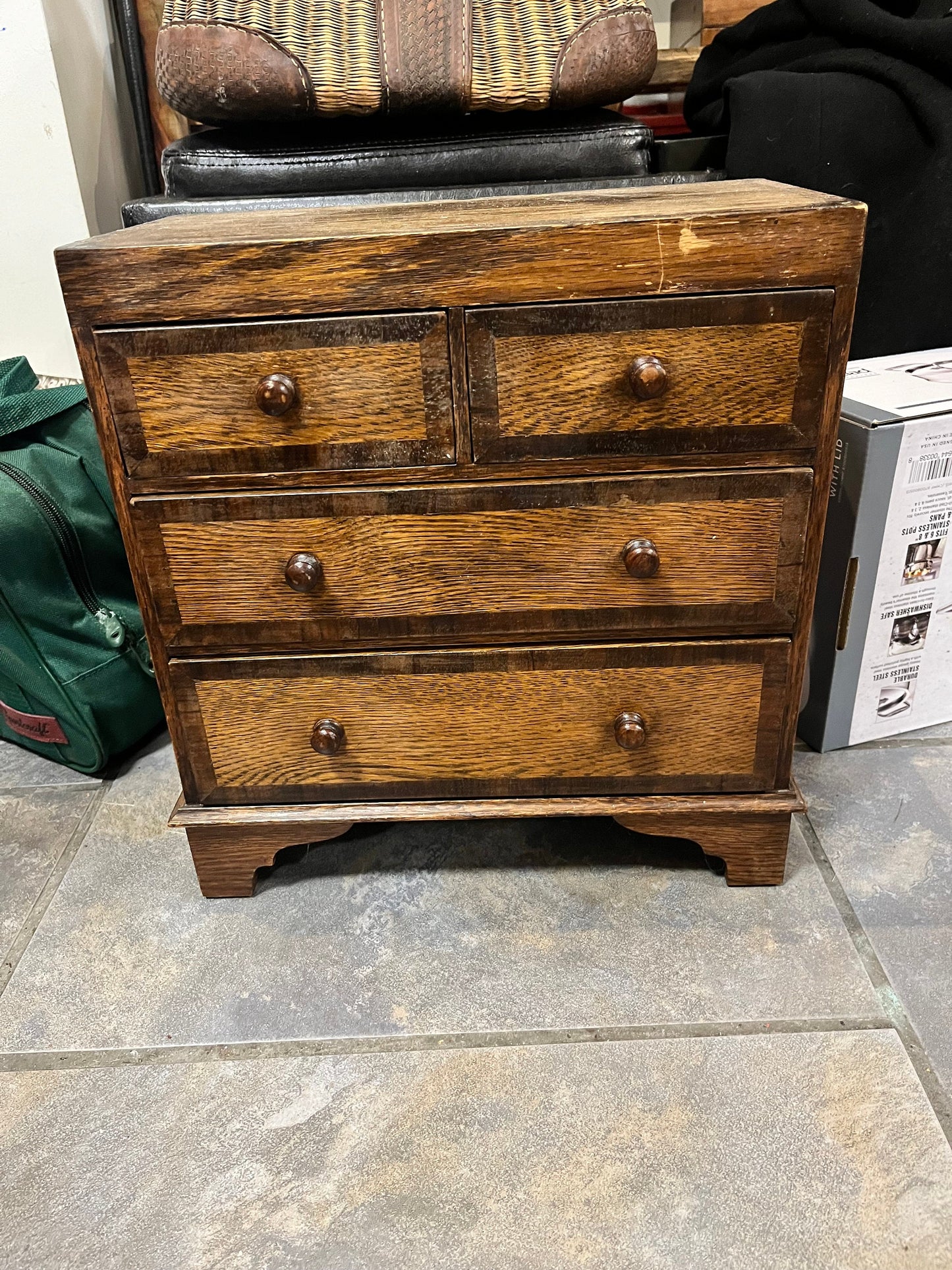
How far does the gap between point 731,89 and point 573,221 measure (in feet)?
1.94

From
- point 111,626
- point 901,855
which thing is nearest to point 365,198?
point 111,626

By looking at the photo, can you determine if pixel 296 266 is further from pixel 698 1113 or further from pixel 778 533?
pixel 698 1113

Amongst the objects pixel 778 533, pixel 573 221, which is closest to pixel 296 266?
pixel 573 221

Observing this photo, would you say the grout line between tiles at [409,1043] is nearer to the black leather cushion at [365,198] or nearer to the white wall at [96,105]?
the black leather cushion at [365,198]

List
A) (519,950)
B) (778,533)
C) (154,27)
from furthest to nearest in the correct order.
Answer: (154,27)
(519,950)
(778,533)

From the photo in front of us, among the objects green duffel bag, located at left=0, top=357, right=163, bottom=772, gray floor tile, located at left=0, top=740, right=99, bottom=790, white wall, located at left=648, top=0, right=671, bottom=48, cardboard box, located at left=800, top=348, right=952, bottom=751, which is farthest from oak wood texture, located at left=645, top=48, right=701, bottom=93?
gray floor tile, located at left=0, top=740, right=99, bottom=790

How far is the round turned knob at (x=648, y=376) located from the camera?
2.80ft

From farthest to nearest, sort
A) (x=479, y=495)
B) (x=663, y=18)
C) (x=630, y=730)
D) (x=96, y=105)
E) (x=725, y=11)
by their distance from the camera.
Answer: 1. (x=663, y=18)
2. (x=725, y=11)
3. (x=96, y=105)
4. (x=630, y=730)
5. (x=479, y=495)

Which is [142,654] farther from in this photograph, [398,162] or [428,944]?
[398,162]

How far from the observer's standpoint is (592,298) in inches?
33.3

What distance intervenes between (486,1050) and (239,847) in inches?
15.8

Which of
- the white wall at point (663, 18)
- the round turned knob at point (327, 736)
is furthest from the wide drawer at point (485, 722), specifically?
the white wall at point (663, 18)

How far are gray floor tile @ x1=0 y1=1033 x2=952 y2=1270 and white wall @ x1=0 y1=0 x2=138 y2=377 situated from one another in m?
1.22

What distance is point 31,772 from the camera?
144cm
